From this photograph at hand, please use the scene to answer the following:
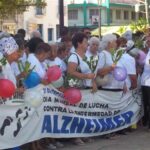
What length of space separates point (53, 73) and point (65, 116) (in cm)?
93

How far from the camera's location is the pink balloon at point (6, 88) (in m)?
7.35

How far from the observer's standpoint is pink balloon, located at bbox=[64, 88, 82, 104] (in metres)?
8.60

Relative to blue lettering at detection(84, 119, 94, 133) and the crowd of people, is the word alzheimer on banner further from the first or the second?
the crowd of people

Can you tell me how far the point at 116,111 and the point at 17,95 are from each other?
103 inches

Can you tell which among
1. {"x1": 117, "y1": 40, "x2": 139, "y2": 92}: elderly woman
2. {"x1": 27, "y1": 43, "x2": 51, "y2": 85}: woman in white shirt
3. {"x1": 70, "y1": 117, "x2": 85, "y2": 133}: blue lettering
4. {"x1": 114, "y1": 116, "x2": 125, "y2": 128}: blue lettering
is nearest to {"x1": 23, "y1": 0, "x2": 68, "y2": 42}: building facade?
{"x1": 117, "y1": 40, "x2": 139, "y2": 92}: elderly woman

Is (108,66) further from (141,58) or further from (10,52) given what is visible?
(10,52)

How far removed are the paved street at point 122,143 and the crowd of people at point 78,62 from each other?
0.22 meters

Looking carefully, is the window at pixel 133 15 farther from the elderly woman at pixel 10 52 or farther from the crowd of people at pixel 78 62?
the elderly woman at pixel 10 52

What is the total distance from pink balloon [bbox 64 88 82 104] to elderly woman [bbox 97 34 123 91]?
2.74ft

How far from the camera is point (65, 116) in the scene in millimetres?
8781

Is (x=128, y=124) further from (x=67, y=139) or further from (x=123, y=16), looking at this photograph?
(x=123, y=16)

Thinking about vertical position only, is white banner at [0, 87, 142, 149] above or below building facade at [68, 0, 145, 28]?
below

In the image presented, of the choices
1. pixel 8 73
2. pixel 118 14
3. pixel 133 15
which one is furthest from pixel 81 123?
pixel 133 15

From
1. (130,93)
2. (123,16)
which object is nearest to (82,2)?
(123,16)
